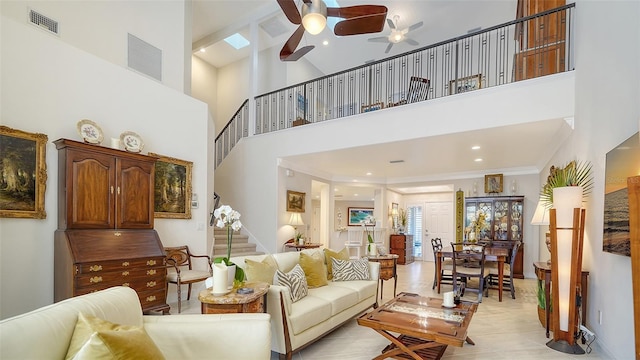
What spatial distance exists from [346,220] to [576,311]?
1090 centimetres

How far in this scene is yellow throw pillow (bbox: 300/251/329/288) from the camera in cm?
380

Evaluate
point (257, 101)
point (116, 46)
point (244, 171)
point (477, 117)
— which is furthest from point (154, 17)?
point (477, 117)

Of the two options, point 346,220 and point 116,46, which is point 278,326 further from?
point 346,220

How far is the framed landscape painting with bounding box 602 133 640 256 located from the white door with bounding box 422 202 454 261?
25.6 feet

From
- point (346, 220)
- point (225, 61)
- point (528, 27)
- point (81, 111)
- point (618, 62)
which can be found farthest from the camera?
point (346, 220)

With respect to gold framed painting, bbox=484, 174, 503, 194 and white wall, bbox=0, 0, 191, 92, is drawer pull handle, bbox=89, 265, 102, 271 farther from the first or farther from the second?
gold framed painting, bbox=484, 174, 503, 194

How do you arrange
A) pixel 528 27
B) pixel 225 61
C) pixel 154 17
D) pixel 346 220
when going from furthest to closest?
1. pixel 346 220
2. pixel 225 61
3. pixel 154 17
4. pixel 528 27

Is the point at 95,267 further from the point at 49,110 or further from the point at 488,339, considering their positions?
the point at 488,339

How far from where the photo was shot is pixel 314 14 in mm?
2982

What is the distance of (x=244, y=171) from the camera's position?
23.6 ft

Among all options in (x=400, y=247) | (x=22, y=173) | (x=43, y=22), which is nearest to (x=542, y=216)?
(x=400, y=247)

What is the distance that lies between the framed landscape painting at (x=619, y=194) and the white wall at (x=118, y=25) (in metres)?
6.13

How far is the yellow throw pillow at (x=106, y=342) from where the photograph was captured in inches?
45.3

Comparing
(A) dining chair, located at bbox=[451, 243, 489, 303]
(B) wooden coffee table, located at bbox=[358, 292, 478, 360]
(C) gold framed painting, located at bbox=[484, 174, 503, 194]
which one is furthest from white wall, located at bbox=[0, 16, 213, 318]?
(C) gold framed painting, located at bbox=[484, 174, 503, 194]
